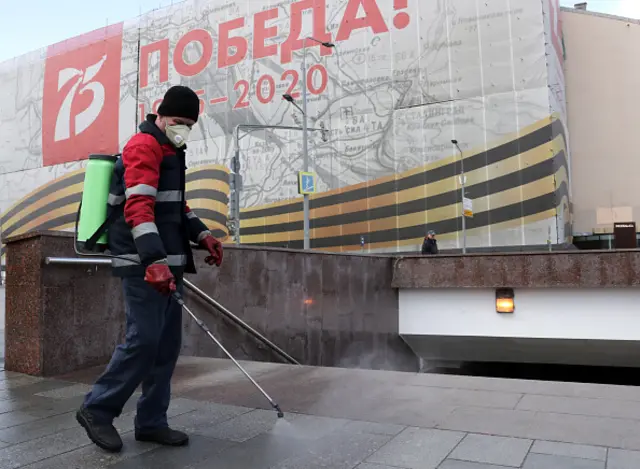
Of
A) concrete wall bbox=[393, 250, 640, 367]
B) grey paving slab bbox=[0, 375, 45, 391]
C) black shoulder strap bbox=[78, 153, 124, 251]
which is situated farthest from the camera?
concrete wall bbox=[393, 250, 640, 367]

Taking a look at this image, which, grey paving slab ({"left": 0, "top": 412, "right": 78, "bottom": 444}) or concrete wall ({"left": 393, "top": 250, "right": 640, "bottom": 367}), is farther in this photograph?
concrete wall ({"left": 393, "top": 250, "right": 640, "bottom": 367})

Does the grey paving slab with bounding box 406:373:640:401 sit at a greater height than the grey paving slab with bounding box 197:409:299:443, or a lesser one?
greater

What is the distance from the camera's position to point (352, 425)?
3654 mm

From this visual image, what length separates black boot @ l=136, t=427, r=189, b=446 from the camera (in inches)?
128

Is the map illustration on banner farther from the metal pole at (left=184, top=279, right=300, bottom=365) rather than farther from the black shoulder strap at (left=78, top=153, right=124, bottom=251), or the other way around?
the black shoulder strap at (left=78, top=153, right=124, bottom=251)

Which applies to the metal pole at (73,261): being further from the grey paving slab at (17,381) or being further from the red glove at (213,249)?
the red glove at (213,249)

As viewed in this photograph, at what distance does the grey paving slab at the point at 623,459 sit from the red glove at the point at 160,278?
233 cm

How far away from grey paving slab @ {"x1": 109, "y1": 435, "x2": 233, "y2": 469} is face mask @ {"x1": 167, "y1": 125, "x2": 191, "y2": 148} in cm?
169

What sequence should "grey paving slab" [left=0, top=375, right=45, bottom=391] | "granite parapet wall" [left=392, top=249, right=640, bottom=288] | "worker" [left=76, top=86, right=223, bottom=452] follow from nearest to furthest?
"worker" [left=76, top=86, right=223, bottom=452] → "grey paving slab" [left=0, top=375, right=45, bottom=391] → "granite parapet wall" [left=392, top=249, right=640, bottom=288]

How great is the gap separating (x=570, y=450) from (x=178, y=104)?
284 centimetres

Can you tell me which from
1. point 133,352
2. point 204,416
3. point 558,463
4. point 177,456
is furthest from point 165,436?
point 558,463

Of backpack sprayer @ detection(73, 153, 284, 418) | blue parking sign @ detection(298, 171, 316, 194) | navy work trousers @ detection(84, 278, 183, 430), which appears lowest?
navy work trousers @ detection(84, 278, 183, 430)

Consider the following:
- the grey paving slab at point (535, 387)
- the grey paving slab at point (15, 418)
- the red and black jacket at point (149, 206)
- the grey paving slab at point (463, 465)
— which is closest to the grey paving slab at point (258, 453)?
the grey paving slab at point (463, 465)

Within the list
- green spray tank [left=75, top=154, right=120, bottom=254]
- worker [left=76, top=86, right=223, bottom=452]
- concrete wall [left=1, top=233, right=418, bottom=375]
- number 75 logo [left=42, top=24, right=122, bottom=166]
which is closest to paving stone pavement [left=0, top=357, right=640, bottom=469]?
worker [left=76, top=86, right=223, bottom=452]
